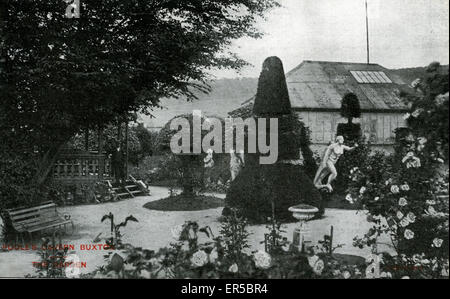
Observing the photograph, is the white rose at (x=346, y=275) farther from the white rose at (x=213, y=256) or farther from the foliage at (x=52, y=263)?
the foliage at (x=52, y=263)

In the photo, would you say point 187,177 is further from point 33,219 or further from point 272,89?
point 33,219

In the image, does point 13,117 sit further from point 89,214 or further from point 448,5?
point 448,5

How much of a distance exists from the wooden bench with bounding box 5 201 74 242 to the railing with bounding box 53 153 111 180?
171 centimetres

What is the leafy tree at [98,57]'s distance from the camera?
660 cm

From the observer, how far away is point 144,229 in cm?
785

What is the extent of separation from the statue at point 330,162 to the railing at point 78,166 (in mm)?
5562

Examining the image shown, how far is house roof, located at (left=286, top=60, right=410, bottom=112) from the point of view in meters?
7.62

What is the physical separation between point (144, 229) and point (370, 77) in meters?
5.36

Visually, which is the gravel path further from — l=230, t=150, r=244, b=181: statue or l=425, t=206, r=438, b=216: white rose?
l=230, t=150, r=244, b=181: statue

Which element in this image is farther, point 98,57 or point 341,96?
point 341,96

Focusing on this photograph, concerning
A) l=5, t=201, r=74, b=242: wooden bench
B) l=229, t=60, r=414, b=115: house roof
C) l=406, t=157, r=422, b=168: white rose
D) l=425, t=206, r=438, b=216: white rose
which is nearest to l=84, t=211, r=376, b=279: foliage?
l=425, t=206, r=438, b=216: white rose

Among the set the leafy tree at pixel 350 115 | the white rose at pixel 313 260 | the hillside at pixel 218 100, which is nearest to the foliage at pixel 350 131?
the leafy tree at pixel 350 115

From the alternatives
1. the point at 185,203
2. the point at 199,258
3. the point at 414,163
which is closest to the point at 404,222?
the point at 414,163
